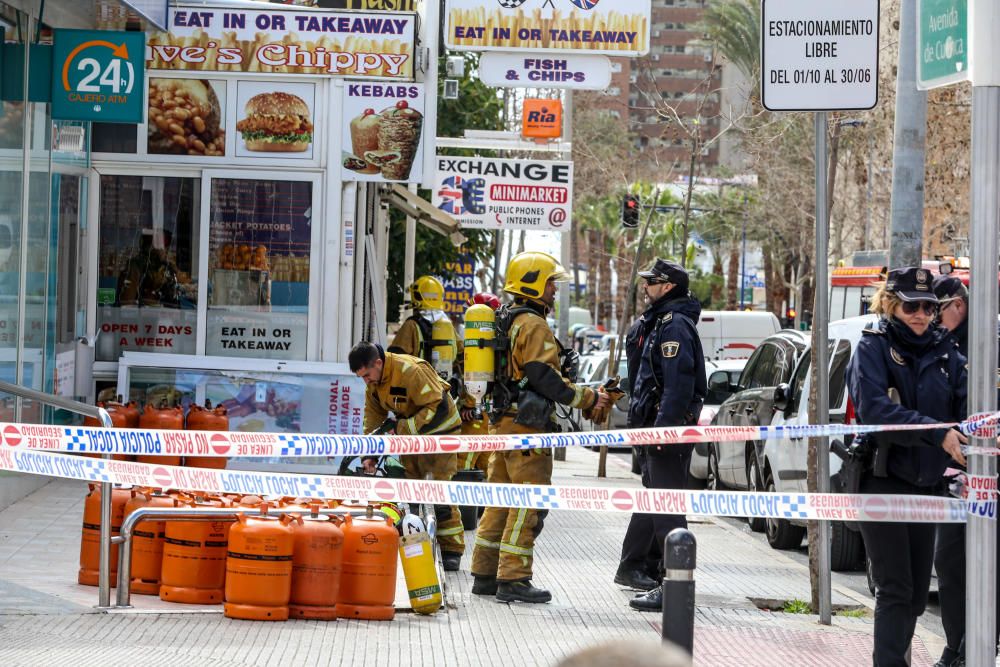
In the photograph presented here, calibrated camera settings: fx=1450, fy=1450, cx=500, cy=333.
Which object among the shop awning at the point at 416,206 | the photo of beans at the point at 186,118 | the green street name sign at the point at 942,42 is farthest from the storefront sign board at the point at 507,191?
the green street name sign at the point at 942,42

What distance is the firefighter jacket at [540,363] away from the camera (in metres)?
8.09

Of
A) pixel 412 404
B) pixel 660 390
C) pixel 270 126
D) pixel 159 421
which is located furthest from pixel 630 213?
pixel 660 390

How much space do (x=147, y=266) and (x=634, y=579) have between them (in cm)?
665

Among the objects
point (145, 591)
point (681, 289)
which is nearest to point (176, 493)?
point (145, 591)

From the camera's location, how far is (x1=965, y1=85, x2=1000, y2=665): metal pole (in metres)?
4.80

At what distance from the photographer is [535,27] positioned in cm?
1479

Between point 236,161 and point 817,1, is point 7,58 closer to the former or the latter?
point 236,161

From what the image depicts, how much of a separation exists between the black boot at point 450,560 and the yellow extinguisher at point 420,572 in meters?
1.67

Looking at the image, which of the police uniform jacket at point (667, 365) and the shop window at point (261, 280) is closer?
the police uniform jacket at point (667, 365)

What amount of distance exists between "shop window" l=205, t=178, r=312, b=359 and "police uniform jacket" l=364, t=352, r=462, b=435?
4.73 meters

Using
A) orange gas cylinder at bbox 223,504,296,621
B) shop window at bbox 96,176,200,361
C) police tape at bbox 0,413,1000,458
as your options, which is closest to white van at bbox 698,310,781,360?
shop window at bbox 96,176,200,361

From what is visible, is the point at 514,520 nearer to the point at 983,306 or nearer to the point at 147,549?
the point at 147,549

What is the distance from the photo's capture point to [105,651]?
Answer: 6.46 metres

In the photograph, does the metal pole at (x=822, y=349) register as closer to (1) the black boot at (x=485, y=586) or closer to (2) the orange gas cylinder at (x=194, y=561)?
(1) the black boot at (x=485, y=586)
